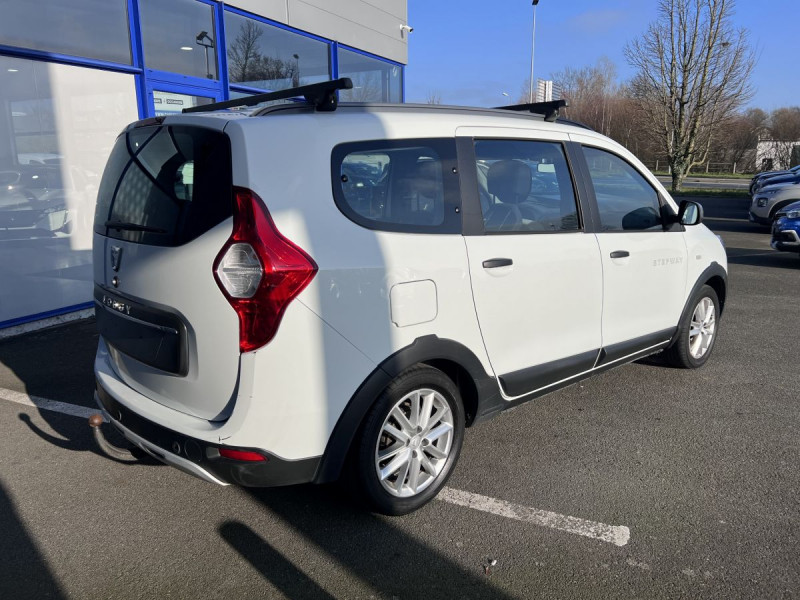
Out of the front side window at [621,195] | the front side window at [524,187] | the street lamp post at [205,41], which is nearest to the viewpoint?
the front side window at [524,187]

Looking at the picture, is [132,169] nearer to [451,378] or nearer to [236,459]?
[236,459]

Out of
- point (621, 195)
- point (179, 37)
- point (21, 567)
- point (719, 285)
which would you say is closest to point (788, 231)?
point (719, 285)

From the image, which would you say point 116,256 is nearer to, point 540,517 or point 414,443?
point 414,443

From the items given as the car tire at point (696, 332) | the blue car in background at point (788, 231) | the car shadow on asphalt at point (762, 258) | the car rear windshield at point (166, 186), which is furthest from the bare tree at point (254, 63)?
the blue car in background at point (788, 231)

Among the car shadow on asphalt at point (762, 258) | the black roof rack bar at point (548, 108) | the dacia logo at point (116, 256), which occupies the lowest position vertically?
Answer: the car shadow on asphalt at point (762, 258)

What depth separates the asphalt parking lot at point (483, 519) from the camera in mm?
2521

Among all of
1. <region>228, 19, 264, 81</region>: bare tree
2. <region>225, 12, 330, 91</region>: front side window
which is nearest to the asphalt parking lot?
<region>228, 19, 264, 81</region>: bare tree

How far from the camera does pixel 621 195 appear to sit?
4.05m

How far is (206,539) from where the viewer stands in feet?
9.22

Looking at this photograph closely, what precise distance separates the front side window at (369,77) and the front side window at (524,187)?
781 cm

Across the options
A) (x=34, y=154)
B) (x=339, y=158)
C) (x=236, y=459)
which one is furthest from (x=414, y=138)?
(x=34, y=154)

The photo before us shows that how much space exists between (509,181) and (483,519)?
1735mm

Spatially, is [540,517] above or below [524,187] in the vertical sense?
below

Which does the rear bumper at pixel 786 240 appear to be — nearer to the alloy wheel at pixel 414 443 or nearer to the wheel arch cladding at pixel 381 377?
the wheel arch cladding at pixel 381 377
